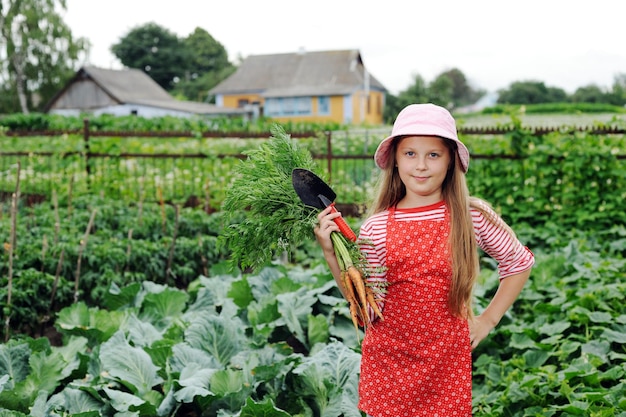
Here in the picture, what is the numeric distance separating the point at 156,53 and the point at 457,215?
2766 inches

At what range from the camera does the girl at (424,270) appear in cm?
202

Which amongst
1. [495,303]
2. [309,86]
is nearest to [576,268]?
[495,303]

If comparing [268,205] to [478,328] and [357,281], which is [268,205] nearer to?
[357,281]

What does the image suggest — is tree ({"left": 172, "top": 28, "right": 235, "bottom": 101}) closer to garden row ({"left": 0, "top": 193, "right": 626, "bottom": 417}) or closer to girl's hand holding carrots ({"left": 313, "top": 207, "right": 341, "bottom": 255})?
garden row ({"left": 0, "top": 193, "right": 626, "bottom": 417})

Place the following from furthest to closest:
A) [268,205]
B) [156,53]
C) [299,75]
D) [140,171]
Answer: [156,53] < [299,75] < [140,171] < [268,205]

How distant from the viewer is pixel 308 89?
4788 cm

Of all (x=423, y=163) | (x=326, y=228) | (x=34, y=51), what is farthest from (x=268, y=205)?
(x=34, y=51)

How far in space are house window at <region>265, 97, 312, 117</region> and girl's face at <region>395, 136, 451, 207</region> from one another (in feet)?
148

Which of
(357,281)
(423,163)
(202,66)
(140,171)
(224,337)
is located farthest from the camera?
(202,66)

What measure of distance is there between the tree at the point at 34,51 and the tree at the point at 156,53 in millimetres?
26339

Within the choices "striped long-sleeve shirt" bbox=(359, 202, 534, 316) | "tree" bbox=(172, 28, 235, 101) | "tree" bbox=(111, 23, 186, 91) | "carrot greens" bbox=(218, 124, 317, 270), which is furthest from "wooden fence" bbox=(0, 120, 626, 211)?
"tree" bbox=(111, 23, 186, 91)

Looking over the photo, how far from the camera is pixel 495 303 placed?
2.20 metres

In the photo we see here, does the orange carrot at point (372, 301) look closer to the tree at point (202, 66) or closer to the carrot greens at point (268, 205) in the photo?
the carrot greens at point (268, 205)

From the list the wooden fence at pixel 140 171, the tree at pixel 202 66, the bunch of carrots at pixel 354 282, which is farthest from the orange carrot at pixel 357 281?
the tree at pixel 202 66
